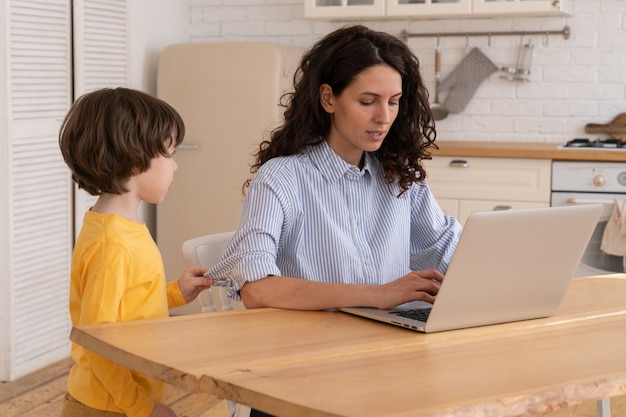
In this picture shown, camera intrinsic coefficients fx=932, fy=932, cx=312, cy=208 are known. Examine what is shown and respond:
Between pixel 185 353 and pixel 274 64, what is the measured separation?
3.01 meters

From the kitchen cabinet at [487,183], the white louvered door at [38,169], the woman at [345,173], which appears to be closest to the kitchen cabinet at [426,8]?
the kitchen cabinet at [487,183]

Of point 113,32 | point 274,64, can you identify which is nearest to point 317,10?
point 274,64

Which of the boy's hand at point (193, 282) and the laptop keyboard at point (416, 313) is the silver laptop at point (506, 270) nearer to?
A: the laptop keyboard at point (416, 313)

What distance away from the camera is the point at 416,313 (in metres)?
1.67

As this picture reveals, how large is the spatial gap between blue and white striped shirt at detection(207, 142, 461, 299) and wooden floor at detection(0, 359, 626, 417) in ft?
4.80

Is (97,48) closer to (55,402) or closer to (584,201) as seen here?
(55,402)

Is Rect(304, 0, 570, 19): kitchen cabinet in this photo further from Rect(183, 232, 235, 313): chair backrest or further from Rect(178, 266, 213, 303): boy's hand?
Rect(178, 266, 213, 303): boy's hand

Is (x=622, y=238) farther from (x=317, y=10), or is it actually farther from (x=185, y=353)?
(x=185, y=353)

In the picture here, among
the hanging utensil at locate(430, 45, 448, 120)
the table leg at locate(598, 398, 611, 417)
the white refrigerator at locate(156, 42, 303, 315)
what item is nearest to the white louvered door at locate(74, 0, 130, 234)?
the white refrigerator at locate(156, 42, 303, 315)

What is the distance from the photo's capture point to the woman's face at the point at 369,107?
1.94m

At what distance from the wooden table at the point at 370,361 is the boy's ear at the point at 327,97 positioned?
0.52 m

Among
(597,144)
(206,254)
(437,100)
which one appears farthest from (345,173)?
(437,100)

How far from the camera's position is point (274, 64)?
4254 millimetres

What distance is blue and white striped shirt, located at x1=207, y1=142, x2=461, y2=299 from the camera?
6.08 feet
